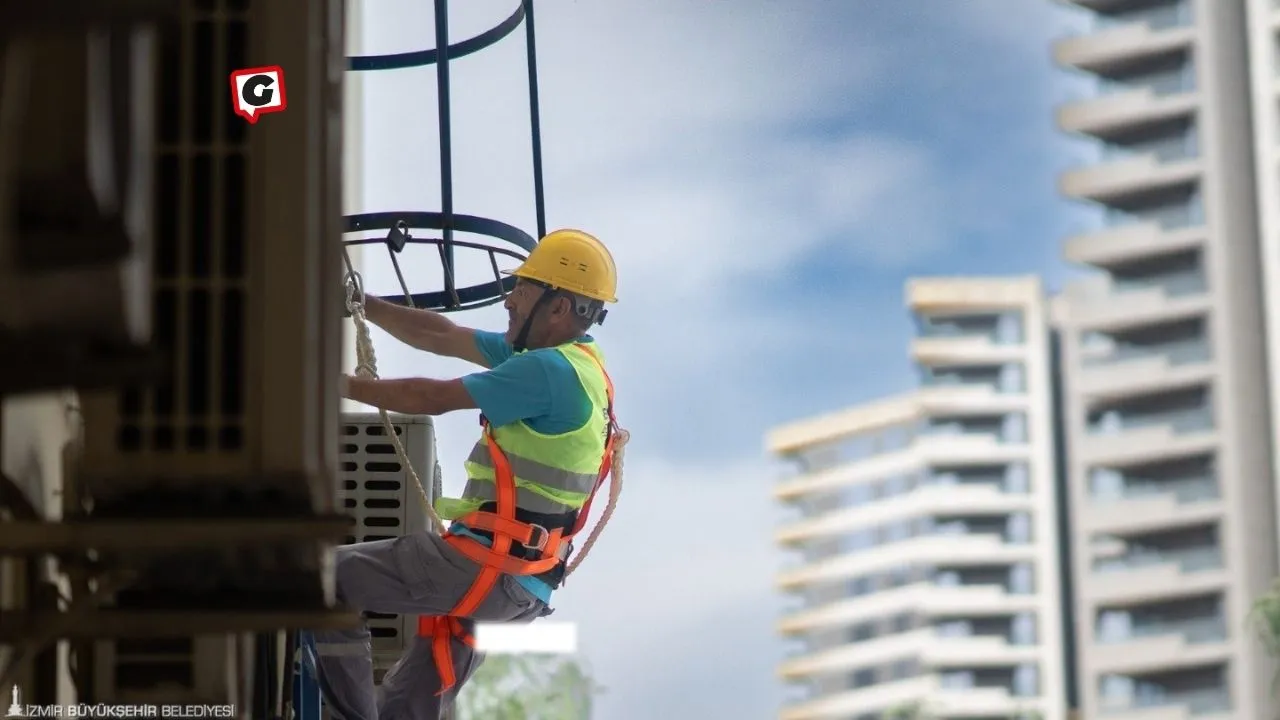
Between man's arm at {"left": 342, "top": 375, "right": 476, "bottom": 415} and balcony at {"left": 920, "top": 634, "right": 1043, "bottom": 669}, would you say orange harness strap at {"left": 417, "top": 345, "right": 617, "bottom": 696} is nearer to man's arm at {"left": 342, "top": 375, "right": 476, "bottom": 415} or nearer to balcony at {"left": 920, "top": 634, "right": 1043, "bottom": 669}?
man's arm at {"left": 342, "top": 375, "right": 476, "bottom": 415}

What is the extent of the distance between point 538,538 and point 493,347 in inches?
22.0

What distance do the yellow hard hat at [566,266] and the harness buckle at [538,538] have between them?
0.50 meters

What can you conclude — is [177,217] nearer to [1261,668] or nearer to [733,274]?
[1261,668]

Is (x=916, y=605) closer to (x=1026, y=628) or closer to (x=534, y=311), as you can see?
(x=1026, y=628)

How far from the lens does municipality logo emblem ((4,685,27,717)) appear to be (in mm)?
1979

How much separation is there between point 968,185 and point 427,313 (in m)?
44.0

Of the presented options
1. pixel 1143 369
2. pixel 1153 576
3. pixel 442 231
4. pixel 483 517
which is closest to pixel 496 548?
pixel 483 517

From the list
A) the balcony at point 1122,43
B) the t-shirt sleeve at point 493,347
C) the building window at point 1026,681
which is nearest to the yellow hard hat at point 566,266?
the t-shirt sleeve at point 493,347

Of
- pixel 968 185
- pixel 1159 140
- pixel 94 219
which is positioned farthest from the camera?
pixel 968 185

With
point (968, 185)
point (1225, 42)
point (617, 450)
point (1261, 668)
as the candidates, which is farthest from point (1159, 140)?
point (617, 450)

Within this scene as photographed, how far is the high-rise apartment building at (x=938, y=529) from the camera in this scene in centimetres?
4528

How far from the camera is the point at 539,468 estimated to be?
306 cm

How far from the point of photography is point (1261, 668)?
Result: 3497 centimetres

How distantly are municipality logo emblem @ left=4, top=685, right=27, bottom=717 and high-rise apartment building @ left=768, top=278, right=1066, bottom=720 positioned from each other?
1731 inches
